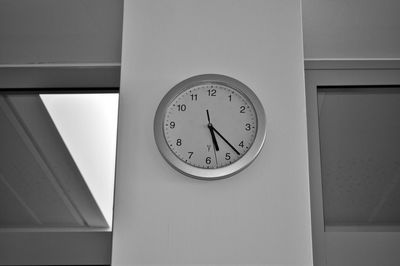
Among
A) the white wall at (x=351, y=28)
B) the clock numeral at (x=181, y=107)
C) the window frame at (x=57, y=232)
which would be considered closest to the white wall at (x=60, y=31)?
the window frame at (x=57, y=232)

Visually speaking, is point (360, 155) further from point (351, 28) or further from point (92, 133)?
point (92, 133)

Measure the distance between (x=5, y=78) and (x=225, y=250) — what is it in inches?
52.1

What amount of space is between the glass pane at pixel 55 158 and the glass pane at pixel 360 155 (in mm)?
1042

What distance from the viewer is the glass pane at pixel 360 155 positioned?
6.17 ft

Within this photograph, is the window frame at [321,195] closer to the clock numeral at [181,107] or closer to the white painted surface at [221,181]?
the white painted surface at [221,181]

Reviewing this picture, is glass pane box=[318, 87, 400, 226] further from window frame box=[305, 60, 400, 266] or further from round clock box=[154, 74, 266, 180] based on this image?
round clock box=[154, 74, 266, 180]

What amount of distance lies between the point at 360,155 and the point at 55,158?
143 cm

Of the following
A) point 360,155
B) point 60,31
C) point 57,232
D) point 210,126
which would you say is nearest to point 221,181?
point 210,126

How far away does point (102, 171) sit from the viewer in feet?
8.25

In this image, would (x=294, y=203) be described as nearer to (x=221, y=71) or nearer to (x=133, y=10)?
(x=221, y=71)

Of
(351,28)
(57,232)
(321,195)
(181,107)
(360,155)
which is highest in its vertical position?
(351,28)

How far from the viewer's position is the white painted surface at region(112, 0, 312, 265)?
1.56 meters

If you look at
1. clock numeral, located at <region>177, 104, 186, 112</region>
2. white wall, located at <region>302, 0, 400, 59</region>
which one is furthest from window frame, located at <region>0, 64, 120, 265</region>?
white wall, located at <region>302, 0, 400, 59</region>

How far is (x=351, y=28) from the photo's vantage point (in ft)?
6.63
